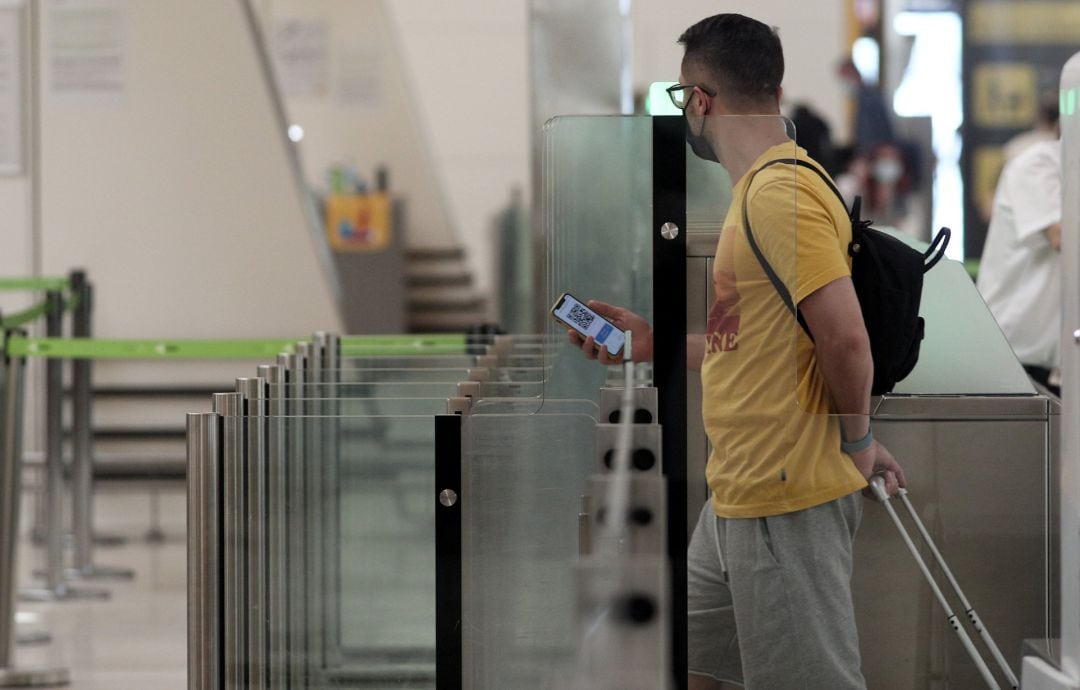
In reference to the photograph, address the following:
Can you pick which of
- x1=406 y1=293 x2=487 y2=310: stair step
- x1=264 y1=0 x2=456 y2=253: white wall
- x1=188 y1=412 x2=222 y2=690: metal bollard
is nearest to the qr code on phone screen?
x1=188 y1=412 x2=222 y2=690: metal bollard

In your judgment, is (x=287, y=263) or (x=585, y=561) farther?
(x=287, y=263)

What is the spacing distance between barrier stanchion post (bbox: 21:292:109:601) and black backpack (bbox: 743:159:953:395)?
381 centimetres

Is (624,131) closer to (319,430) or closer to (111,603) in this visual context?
(319,430)

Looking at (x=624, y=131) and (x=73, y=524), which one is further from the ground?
(x=624, y=131)

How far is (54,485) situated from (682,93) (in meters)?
3.80

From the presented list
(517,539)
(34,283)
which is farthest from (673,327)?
(34,283)

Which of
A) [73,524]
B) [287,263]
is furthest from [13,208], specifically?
[73,524]

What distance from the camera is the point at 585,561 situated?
70.3 inches

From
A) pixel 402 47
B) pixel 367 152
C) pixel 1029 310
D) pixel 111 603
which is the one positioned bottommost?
pixel 111 603

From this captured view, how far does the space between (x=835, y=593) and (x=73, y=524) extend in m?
4.17

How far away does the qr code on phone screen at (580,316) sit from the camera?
2.58 meters

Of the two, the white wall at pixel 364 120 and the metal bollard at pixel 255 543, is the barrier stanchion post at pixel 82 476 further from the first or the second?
the white wall at pixel 364 120

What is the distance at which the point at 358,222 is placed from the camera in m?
11.8

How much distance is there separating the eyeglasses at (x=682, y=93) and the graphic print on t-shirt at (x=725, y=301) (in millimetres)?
230
